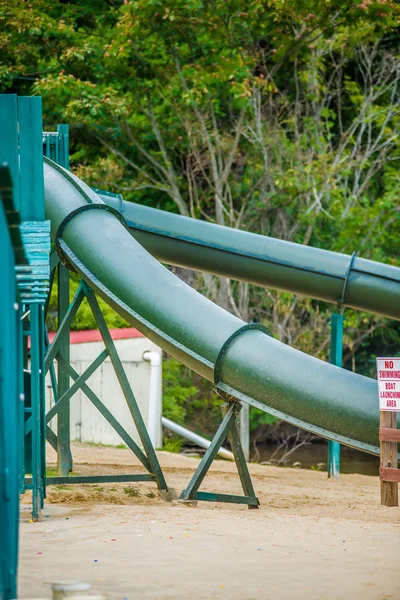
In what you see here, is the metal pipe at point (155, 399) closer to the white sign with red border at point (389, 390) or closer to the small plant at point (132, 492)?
the small plant at point (132, 492)

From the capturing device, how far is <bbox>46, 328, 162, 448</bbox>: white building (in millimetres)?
14469

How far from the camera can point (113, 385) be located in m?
14.8

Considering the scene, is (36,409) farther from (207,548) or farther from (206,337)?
(207,548)

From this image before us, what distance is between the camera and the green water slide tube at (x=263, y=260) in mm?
9641

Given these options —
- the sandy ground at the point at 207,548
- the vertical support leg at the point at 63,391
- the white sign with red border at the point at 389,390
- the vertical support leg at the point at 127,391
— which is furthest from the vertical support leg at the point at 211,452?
the vertical support leg at the point at 63,391

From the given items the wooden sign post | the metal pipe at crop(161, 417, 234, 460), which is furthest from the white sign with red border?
the metal pipe at crop(161, 417, 234, 460)

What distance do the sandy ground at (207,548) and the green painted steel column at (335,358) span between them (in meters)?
3.29

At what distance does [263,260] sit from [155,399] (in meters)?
5.32

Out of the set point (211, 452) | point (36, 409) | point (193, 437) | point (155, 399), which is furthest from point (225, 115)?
point (36, 409)

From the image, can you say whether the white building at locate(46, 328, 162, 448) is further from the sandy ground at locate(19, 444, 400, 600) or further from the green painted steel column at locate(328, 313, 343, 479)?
the sandy ground at locate(19, 444, 400, 600)

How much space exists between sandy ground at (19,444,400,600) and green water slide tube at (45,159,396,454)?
0.81 metres

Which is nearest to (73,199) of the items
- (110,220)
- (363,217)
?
(110,220)

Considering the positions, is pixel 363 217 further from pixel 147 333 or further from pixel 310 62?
pixel 147 333

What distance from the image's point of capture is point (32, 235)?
7234 mm
